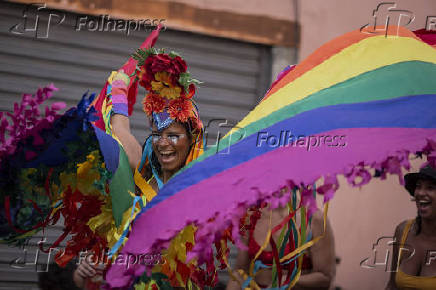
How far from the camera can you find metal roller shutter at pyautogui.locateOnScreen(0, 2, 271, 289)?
505 cm

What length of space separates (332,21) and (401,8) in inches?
35.1

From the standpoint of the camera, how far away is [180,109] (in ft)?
10.3

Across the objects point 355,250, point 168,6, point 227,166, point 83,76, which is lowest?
point 355,250

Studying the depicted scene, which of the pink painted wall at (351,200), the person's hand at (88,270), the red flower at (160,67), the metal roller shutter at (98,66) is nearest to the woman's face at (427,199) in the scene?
the red flower at (160,67)

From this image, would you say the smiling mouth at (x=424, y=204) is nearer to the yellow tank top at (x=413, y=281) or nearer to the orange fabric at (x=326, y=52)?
the yellow tank top at (x=413, y=281)

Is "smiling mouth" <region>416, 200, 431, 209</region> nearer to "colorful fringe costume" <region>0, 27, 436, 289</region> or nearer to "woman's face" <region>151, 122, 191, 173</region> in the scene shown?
"colorful fringe costume" <region>0, 27, 436, 289</region>

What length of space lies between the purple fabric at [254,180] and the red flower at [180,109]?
927 millimetres

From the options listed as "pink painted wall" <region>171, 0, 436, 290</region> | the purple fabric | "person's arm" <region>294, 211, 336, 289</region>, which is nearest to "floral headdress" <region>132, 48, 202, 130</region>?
the purple fabric

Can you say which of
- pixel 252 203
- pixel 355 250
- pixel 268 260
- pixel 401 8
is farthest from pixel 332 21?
pixel 252 203

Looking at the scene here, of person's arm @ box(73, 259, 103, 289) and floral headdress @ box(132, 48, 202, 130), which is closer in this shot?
person's arm @ box(73, 259, 103, 289)

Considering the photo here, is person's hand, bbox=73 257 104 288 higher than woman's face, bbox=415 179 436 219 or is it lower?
lower

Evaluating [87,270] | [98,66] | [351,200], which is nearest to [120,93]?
[87,270]

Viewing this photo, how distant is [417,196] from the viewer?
3.59m

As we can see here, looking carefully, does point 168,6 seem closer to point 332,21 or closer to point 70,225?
point 332,21
